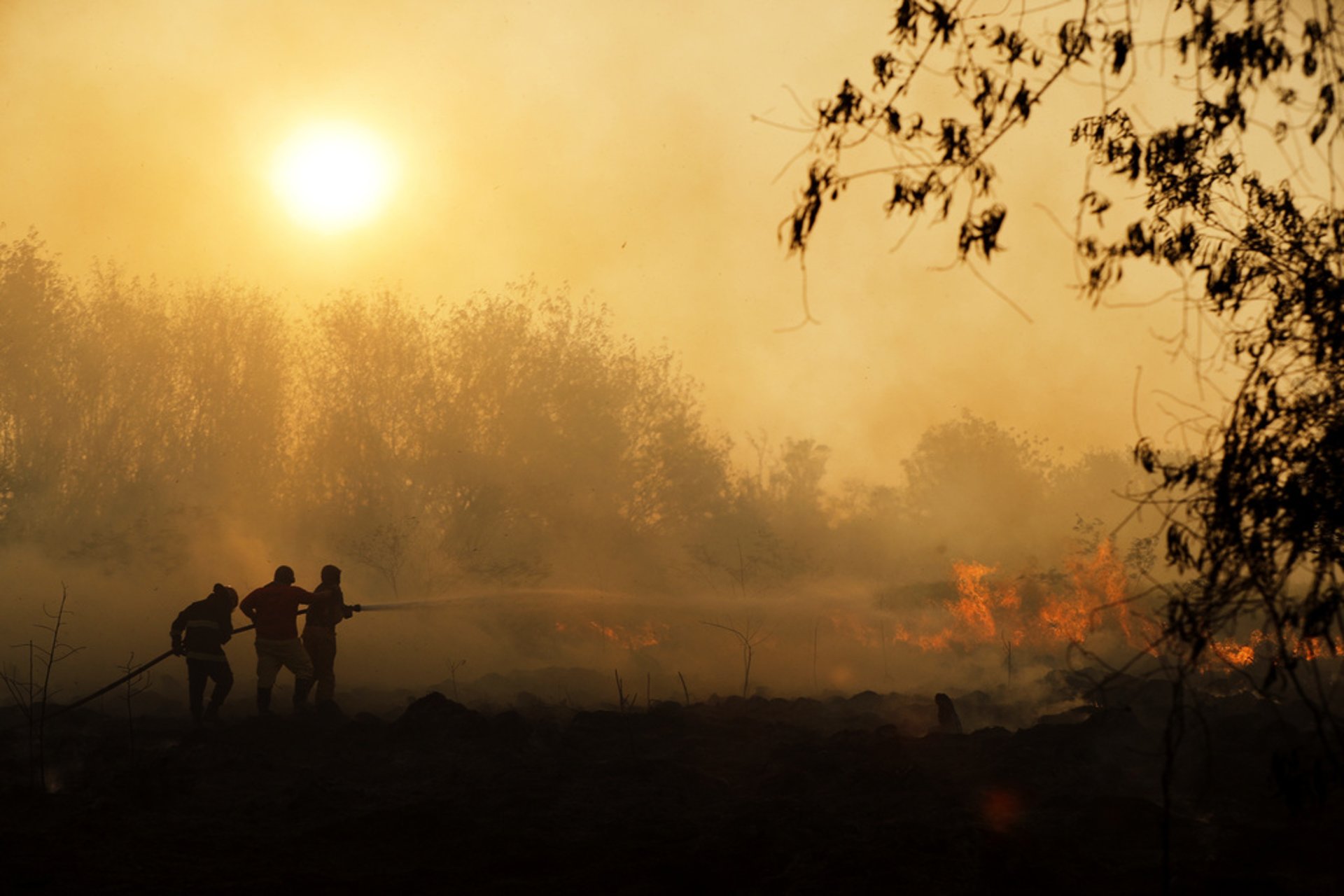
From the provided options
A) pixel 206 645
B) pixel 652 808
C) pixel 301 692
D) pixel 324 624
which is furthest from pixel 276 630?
pixel 652 808

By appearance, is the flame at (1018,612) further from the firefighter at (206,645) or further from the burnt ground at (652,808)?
the firefighter at (206,645)

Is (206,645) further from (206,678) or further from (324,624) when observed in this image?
(324,624)

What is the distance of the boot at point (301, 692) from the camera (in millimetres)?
15258

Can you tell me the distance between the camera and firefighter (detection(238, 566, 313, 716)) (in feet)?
48.1

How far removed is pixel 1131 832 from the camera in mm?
9906

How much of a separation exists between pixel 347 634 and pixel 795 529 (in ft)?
64.7

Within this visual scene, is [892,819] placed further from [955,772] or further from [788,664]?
[788,664]

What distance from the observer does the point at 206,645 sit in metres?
14.8

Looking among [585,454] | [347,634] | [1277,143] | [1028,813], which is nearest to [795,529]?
[585,454]

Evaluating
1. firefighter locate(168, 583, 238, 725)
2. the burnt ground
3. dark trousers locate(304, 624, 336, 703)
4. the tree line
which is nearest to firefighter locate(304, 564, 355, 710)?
dark trousers locate(304, 624, 336, 703)

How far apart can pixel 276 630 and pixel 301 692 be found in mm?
1177

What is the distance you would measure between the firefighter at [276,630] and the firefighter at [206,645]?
40cm

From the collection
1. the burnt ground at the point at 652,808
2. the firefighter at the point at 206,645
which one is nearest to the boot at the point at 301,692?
the burnt ground at the point at 652,808

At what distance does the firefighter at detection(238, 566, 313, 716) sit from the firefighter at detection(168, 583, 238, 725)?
1.32 feet
